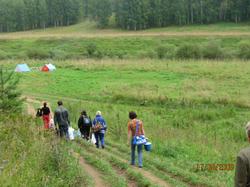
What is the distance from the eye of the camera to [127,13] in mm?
119562

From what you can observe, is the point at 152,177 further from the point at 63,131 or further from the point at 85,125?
the point at 85,125

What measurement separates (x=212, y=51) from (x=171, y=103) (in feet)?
117

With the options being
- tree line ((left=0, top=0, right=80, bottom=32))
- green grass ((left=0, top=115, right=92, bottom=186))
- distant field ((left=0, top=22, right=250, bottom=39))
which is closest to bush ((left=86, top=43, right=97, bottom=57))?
distant field ((left=0, top=22, right=250, bottom=39))

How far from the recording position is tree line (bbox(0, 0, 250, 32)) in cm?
11425

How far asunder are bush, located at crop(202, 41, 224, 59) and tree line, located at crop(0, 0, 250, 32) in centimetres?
5279

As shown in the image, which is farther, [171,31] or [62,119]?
[171,31]

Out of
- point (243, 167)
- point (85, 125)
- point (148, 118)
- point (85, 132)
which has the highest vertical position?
point (243, 167)

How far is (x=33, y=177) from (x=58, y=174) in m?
1.27

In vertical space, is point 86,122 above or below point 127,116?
above

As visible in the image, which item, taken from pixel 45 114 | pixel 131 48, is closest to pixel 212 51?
pixel 131 48

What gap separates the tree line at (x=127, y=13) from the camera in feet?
375

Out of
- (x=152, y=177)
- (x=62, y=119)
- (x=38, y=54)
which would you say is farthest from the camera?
(x=38, y=54)

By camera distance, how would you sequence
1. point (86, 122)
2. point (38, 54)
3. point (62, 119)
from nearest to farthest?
point (62, 119) < point (86, 122) < point (38, 54)

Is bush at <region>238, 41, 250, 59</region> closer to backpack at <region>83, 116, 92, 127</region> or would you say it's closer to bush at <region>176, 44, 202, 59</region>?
bush at <region>176, 44, 202, 59</region>
